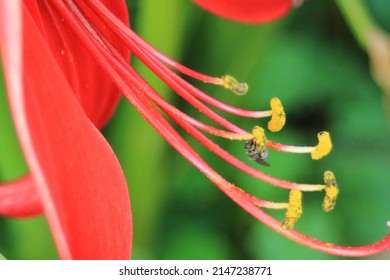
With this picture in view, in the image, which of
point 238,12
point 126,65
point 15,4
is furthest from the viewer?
point 238,12

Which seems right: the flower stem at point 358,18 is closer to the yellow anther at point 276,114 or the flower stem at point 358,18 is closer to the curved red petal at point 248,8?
the curved red petal at point 248,8

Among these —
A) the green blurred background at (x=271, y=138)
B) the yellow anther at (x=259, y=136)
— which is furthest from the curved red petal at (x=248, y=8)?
the yellow anther at (x=259, y=136)

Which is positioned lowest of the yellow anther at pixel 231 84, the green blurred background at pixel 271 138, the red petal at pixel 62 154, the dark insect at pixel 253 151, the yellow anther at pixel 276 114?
the red petal at pixel 62 154

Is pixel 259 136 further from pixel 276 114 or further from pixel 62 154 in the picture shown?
pixel 62 154

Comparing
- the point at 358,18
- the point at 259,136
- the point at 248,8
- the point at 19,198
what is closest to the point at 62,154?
the point at 19,198

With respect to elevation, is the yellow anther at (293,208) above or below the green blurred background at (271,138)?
below

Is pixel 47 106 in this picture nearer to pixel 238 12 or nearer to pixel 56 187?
pixel 56 187

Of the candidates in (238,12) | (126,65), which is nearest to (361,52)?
(238,12)
